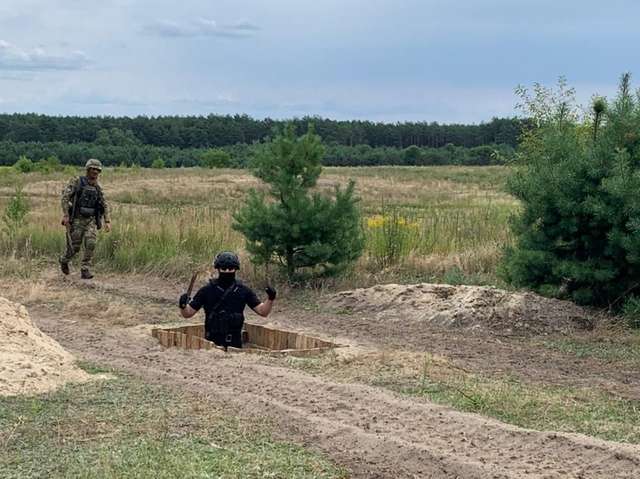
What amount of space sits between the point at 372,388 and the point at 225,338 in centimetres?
270

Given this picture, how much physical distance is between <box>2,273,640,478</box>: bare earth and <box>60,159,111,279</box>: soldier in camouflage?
1943 mm

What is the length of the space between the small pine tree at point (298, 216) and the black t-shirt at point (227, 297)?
4.44 meters

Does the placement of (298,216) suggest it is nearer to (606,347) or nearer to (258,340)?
(258,340)

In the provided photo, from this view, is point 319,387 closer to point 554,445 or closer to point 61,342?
point 554,445

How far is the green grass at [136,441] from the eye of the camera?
5.76 metres

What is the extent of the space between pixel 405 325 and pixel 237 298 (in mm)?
2753

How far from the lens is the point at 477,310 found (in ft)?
39.3

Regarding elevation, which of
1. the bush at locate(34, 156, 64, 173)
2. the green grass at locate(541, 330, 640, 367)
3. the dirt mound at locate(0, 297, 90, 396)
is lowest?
the bush at locate(34, 156, 64, 173)

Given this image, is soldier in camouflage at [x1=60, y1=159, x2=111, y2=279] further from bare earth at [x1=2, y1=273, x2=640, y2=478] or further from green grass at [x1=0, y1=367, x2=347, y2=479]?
green grass at [x1=0, y1=367, x2=347, y2=479]

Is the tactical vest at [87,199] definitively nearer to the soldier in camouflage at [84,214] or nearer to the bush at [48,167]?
the soldier in camouflage at [84,214]

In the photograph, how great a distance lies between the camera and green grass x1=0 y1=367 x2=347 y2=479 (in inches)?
227

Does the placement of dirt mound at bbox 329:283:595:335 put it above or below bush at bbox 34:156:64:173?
above

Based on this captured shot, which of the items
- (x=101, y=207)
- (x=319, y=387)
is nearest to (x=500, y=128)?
(x=101, y=207)

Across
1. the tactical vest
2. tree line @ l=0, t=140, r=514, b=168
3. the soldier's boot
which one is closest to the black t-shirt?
the tactical vest
